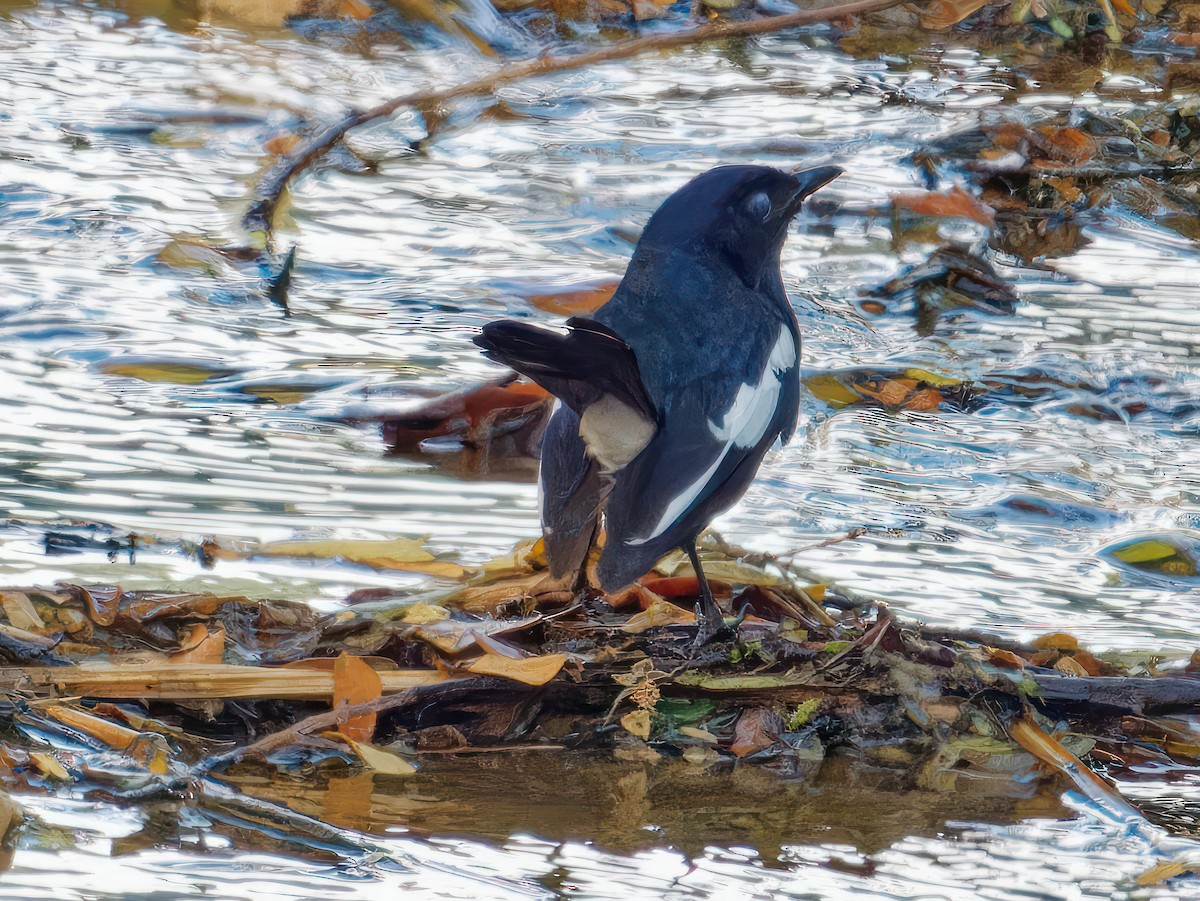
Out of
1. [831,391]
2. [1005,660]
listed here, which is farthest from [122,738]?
[831,391]

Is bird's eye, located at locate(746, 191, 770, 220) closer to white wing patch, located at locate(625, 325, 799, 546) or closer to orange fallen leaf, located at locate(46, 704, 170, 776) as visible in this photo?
white wing patch, located at locate(625, 325, 799, 546)

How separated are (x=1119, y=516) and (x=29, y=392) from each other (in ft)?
8.81

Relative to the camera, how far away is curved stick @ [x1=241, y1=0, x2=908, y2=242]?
502 centimetres

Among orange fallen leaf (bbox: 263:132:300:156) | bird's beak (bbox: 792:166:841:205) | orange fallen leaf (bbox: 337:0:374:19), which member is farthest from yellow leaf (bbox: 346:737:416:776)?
orange fallen leaf (bbox: 337:0:374:19)

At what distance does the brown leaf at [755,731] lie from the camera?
7.20 feet

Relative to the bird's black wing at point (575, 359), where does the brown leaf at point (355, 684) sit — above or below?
below

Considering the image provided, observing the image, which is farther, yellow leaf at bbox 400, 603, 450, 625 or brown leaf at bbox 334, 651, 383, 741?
yellow leaf at bbox 400, 603, 450, 625

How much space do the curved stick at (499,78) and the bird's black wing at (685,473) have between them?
2546mm

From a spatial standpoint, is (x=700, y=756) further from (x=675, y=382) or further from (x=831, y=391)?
(x=831, y=391)

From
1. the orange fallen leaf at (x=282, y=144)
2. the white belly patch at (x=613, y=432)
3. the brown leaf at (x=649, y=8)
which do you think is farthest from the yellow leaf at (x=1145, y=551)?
the brown leaf at (x=649, y=8)

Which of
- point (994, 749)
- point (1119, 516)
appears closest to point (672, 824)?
point (994, 749)

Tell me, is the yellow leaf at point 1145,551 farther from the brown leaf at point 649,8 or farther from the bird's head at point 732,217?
the brown leaf at point 649,8

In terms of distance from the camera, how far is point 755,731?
2223mm

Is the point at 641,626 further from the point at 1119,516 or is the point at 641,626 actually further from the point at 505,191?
the point at 505,191
